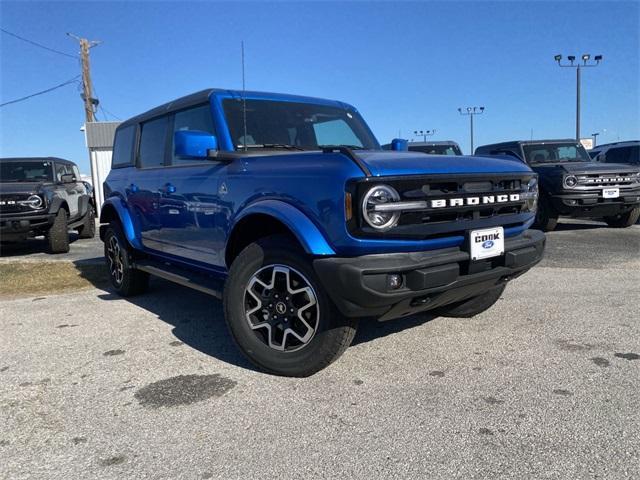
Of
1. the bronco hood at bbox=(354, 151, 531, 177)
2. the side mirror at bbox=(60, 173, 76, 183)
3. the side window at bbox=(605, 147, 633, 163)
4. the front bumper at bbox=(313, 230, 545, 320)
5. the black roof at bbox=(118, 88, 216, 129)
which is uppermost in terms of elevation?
the black roof at bbox=(118, 88, 216, 129)

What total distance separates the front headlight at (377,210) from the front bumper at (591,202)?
289 inches

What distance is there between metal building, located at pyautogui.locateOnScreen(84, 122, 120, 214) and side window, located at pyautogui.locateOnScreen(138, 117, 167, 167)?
1793 centimetres

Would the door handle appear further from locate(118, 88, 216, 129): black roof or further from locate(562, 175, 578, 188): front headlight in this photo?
locate(562, 175, 578, 188): front headlight

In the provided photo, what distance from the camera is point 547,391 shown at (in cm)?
280

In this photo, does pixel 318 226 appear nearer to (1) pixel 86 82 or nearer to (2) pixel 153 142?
(2) pixel 153 142

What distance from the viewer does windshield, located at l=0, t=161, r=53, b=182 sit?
32.4ft

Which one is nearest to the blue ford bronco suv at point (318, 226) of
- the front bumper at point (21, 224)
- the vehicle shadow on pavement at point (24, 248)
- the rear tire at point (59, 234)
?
the front bumper at point (21, 224)

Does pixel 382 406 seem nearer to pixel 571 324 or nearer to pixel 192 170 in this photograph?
pixel 571 324

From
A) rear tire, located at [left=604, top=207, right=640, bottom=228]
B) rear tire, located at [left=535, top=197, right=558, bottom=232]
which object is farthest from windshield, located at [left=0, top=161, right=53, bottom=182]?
rear tire, located at [left=604, top=207, right=640, bottom=228]

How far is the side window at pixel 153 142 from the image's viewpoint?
15.9 feet

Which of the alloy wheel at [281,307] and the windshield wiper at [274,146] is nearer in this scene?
the alloy wheel at [281,307]

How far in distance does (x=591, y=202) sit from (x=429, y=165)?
24.1ft

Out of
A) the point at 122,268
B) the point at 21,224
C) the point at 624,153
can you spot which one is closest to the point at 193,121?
the point at 122,268

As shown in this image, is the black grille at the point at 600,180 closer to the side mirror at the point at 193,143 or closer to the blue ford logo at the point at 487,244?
the blue ford logo at the point at 487,244
